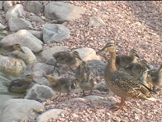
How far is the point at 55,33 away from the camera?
10023 millimetres

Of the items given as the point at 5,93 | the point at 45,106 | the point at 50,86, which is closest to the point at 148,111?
the point at 45,106

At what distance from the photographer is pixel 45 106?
6688 millimetres

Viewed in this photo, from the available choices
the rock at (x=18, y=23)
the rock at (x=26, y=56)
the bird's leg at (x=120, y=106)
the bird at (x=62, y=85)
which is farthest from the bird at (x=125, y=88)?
the rock at (x=18, y=23)

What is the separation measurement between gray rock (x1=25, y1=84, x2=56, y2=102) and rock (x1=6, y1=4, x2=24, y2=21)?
12.7 feet

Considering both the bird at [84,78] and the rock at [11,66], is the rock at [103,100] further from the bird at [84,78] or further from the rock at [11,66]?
the rock at [11,66]

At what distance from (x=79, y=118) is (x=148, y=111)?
1.16 metres

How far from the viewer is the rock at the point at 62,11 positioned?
10.9 m

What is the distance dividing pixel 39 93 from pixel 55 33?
9.54 feet

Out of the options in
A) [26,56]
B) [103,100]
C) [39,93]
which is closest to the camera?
[103,100]

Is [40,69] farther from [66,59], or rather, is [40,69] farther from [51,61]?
[66,59]

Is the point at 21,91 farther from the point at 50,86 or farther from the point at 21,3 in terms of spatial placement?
the point at 21,3

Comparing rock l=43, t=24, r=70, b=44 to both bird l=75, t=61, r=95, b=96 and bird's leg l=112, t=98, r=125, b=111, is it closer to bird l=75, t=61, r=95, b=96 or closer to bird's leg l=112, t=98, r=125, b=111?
bird l=75, t=61, r=95, b=96

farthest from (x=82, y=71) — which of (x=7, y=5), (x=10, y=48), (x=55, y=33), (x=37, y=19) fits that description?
(x=7, y=5)

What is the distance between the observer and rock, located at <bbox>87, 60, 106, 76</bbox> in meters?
8.62
